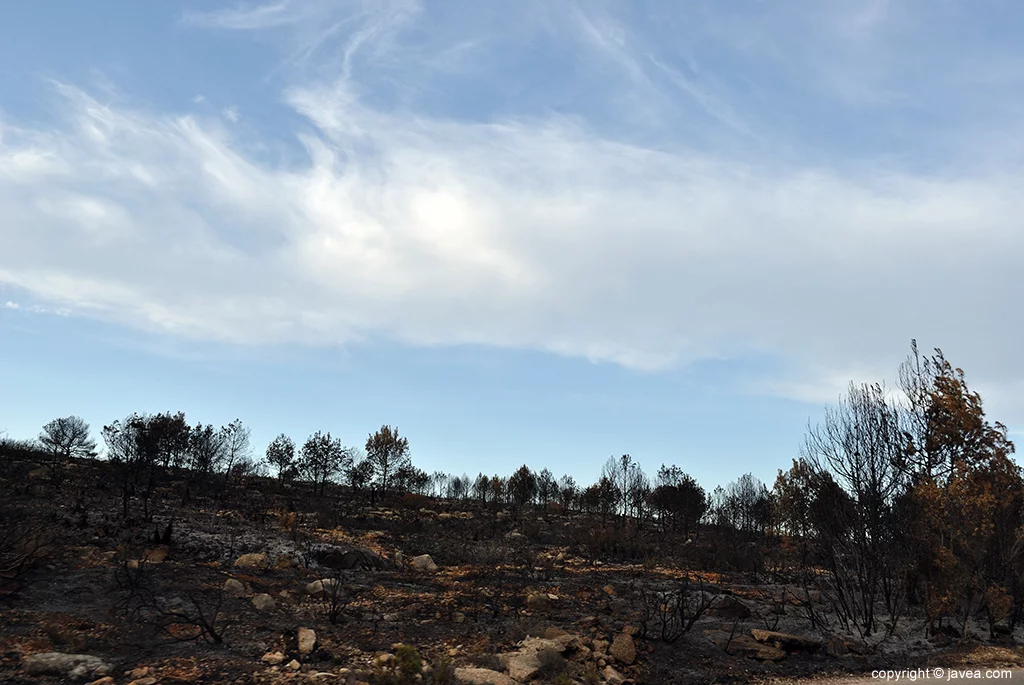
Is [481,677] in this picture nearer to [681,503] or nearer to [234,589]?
[234,589]

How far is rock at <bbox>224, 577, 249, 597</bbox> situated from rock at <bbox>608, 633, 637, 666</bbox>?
7040mm

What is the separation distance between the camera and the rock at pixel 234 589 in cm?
1166

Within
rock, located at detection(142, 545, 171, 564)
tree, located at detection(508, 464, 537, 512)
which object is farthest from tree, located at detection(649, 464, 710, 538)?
rock, located at detection(142, 545, 171, 564)

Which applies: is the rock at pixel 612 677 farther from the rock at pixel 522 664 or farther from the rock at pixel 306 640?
the rock at pixel 306 640

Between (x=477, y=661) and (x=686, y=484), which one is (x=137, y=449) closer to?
(x=477, y=661)

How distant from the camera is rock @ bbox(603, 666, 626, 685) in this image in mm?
8391

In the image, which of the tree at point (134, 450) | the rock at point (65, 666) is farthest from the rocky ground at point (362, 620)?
the tree at point (134, 450)

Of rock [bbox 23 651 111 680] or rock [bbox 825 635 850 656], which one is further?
rock [bbox 825 635 850 656]

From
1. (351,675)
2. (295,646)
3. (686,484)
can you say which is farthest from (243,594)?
(686,484)

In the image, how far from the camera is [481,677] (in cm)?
780

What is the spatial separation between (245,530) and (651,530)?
95.2 feet

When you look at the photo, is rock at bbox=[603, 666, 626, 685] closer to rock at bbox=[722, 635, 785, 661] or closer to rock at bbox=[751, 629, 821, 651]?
rock at bbox=[722, 635, 785, 661]

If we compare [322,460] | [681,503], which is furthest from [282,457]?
[681,503]

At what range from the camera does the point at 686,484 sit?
45.1m
